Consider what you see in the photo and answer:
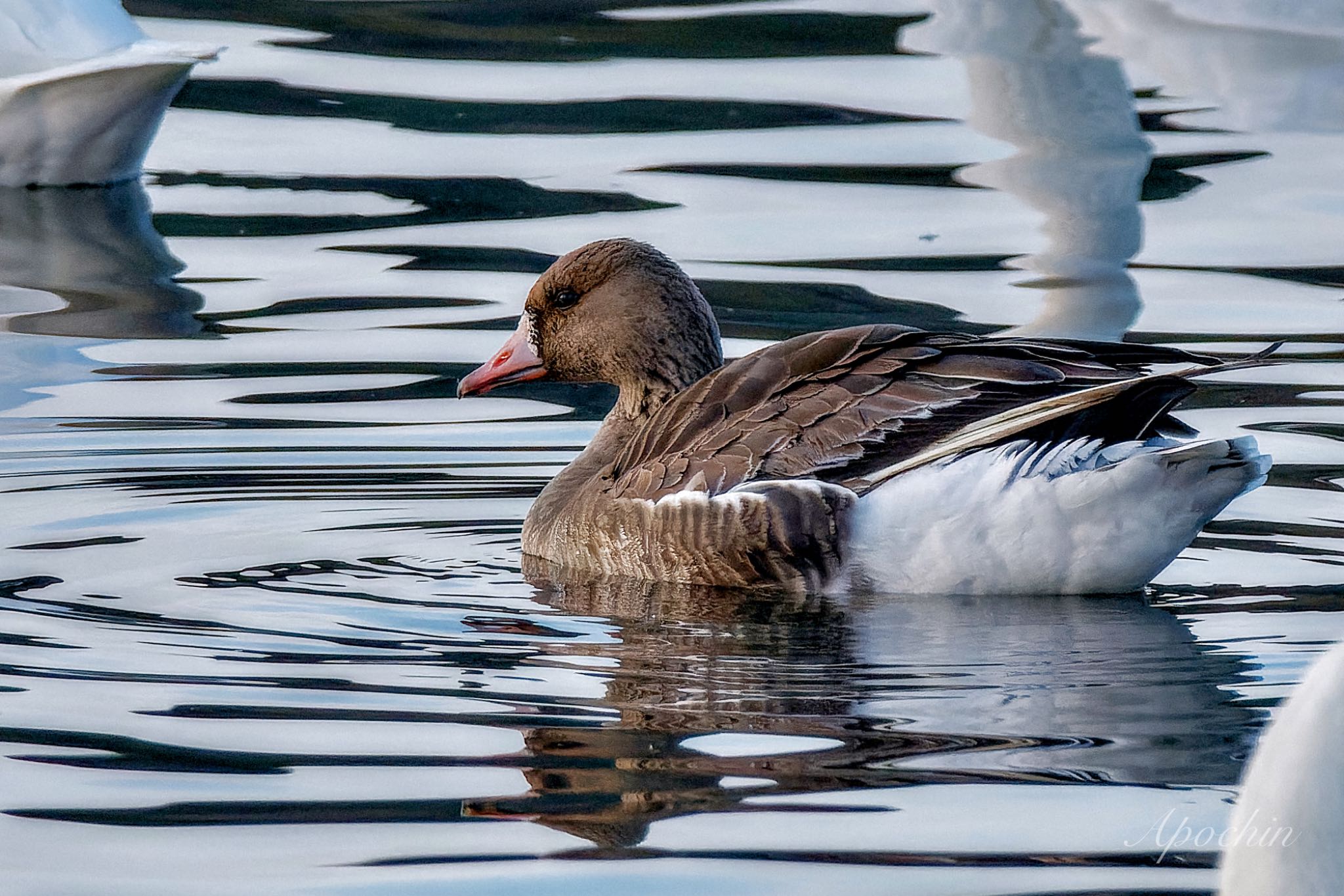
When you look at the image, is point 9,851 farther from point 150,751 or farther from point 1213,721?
point 1213,721

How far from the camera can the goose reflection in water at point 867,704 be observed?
14.9 ft

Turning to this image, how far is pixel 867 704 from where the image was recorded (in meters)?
5.17

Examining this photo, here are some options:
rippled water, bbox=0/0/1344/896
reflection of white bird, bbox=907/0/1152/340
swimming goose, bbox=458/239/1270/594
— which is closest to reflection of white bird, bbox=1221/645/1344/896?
rippled water, bbox=0/0/1344/896

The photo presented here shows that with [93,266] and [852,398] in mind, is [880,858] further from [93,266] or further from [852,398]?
[93,266]

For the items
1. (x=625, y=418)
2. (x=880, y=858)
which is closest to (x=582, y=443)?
(x=625, y=418)

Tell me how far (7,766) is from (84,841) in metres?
0.51

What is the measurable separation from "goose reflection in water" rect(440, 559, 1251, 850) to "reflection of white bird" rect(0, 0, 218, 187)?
5.75 m

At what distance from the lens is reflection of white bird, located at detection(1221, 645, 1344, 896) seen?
2293 millimetres

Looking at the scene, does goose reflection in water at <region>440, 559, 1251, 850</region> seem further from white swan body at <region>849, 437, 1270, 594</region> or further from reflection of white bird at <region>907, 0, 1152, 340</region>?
reflection of white bird at <region>907, 0, 1152, 340</region>

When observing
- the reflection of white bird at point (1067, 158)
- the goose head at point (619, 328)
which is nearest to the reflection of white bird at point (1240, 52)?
the reflection of white bird at point (1067, 158)

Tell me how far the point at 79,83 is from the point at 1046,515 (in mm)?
7000

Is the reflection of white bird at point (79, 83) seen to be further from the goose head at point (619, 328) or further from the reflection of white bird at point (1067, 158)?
the goose head at point (619, 328)

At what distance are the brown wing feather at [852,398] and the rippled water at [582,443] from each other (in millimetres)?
399

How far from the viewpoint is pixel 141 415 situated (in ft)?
27.5
